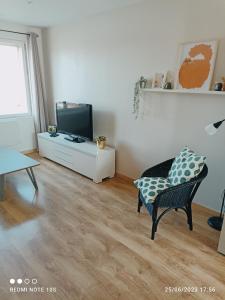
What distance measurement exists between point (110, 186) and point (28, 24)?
320 centimetres

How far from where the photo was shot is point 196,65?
7.75 feet

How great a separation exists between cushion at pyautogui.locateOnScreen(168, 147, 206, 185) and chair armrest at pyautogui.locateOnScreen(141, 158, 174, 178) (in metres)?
0.13

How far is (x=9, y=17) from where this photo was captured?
3.48 m

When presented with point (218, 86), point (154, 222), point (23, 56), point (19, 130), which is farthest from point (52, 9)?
point (154, 222)

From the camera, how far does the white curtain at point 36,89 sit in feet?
13.4

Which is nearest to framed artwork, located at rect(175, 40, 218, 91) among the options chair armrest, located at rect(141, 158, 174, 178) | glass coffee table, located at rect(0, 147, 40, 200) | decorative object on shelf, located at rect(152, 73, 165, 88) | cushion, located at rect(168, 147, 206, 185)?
decorative object on shelf, located at rect(152, 73, 165, 88)

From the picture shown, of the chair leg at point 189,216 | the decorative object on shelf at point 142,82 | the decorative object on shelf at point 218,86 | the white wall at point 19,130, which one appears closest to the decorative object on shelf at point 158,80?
the decorative object on shelf at point 142,82

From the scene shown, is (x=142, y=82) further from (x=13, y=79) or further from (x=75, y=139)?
(x=13, y=79)

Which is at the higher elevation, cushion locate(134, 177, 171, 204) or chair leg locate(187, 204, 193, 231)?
cushion locate(134, 177, 171, 204)

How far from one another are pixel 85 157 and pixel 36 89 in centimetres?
191

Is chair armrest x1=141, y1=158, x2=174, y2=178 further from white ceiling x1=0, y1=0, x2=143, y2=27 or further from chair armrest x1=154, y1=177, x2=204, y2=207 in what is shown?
white ceiling x1=0, y1=0, x2=143, y2=27

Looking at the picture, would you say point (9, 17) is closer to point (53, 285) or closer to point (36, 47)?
point (36, 47)

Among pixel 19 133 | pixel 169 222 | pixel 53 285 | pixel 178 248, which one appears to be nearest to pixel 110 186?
pixel 169 222

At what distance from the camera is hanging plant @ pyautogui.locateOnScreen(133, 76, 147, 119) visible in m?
2.86
